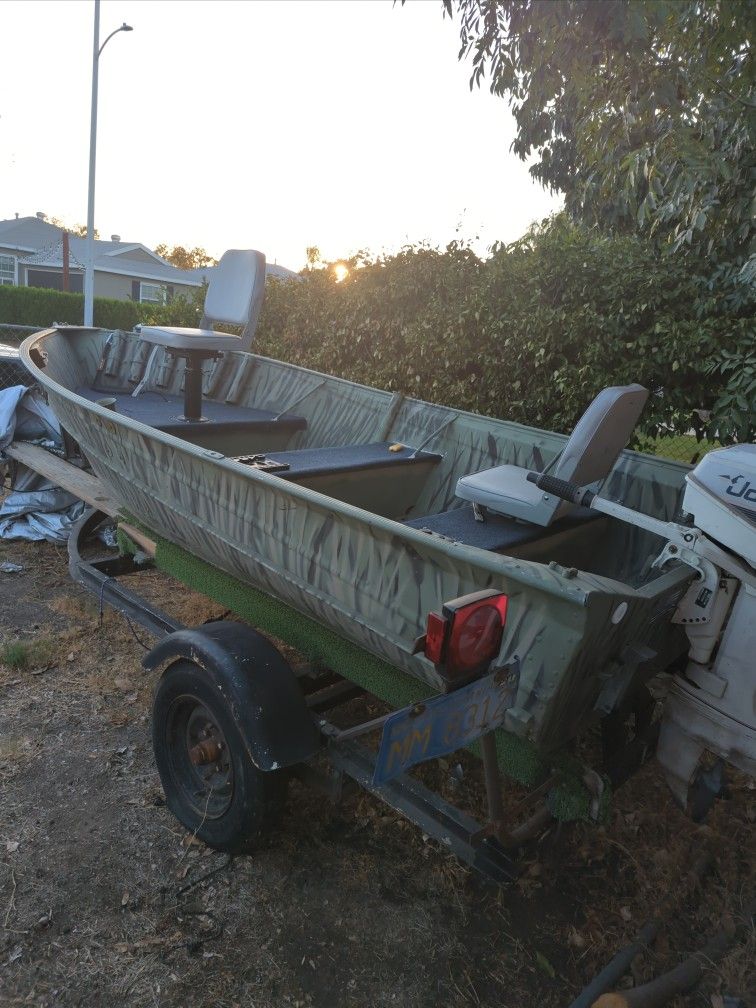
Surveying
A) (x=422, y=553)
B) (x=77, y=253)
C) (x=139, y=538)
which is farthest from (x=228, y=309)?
(x=77, y=253)

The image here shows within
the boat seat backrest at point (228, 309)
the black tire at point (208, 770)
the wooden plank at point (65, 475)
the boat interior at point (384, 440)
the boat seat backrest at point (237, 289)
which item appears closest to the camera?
the black tire at point (208, 770)

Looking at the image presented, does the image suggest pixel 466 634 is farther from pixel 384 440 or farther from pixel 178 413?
pixel 178 413

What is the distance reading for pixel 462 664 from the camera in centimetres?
163

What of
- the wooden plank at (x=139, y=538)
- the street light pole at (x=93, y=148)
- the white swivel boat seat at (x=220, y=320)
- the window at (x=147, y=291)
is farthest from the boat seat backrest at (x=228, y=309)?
the window at (x=147, y=291)

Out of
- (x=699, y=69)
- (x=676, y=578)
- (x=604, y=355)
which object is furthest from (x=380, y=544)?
(x=604, y=355)

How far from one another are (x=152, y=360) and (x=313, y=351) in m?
2.07

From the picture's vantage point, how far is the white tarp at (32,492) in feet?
16.6

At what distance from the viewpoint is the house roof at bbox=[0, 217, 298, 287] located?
35469 mm

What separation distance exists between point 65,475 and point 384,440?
81.4 inches

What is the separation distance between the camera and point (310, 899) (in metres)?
2.27

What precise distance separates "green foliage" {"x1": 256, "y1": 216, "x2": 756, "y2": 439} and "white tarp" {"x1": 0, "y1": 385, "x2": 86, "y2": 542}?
2.72 m

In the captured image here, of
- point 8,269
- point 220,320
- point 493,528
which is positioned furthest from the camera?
point 8,269

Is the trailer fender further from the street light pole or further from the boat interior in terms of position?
the street light pole

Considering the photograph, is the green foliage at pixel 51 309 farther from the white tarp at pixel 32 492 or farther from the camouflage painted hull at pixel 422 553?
the camouflage painted hull at pixel 422 553
